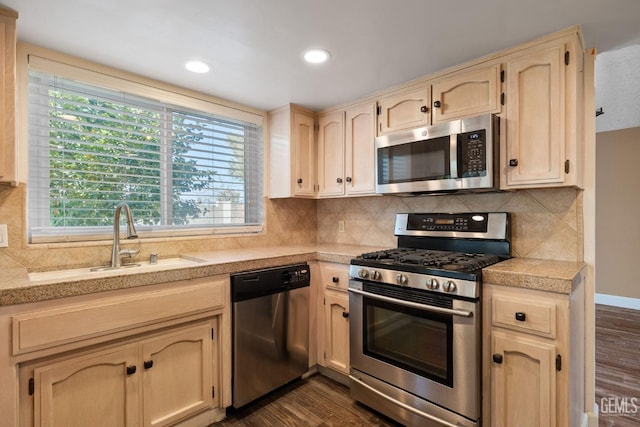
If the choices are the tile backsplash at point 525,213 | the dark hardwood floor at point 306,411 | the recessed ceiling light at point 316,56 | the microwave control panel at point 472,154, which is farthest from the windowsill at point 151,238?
the microwave control panel at point 472,154

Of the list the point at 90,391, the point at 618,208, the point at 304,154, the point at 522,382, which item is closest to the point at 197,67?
the point at 304,154

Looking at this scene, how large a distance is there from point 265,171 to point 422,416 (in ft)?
7.09

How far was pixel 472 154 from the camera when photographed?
1862 mm

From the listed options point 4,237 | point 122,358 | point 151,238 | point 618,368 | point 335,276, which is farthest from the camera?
point 618,368

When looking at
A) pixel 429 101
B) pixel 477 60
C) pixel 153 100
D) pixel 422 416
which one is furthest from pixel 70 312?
pixel 477 60

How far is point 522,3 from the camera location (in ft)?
4.62

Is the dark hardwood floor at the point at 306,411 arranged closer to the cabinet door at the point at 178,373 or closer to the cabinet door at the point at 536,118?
the cabinet door at the point at 178,373

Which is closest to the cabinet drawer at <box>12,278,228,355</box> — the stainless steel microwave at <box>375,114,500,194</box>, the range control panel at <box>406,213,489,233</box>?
the stainless steel microwave at <box>375,114,500,194</box>

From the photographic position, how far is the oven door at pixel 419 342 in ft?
5.23

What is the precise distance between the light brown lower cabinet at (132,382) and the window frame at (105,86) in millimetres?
776

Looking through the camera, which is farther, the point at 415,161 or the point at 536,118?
the point at 415,161

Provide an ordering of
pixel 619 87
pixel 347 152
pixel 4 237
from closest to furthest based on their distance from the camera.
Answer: pixel 4 237, pixel 347 152, pixel 619 87

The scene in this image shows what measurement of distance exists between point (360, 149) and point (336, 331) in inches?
55.5

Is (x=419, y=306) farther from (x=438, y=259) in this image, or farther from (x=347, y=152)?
(x=347, y=152)
